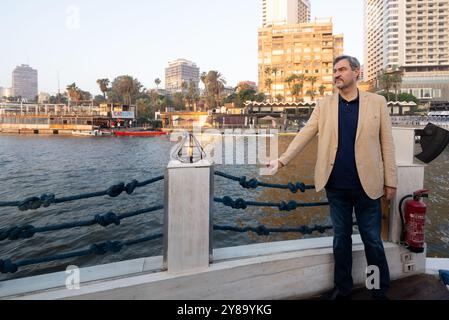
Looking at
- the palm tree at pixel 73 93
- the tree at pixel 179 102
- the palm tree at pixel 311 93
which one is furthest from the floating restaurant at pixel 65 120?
the palm tree at pixel 311 93

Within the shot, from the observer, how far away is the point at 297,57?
5002 inches

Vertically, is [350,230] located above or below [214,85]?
below

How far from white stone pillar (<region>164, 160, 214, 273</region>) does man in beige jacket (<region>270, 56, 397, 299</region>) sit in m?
0.75

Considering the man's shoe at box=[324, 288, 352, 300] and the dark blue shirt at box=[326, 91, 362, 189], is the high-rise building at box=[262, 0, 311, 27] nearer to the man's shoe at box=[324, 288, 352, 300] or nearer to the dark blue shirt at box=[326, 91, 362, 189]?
the dark blue shirt at box=[326, 91, 362, 189]

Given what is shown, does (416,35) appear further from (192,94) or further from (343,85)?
(343,85)

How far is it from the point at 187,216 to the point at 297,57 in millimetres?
133999

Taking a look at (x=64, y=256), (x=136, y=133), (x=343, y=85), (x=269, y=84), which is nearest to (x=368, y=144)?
(x=343, y=85)

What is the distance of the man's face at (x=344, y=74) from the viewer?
9.67ft

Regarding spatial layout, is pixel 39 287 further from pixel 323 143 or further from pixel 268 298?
pixel 323 143

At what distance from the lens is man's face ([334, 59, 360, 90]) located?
2.95 metres

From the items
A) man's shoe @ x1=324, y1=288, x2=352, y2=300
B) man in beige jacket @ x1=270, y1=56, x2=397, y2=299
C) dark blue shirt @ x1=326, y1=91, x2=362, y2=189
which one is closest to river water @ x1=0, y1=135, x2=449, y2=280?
man's shoe @ x1=324, y1=288, x2=352, y2=300

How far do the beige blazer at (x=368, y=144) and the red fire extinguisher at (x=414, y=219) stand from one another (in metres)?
0.75

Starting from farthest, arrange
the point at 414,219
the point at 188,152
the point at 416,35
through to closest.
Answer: the point at 416,35, the point at 414,219, the point at 188,152

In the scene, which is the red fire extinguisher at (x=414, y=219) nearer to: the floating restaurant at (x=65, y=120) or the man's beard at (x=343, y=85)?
the man's beard at (x=343, y=85)
